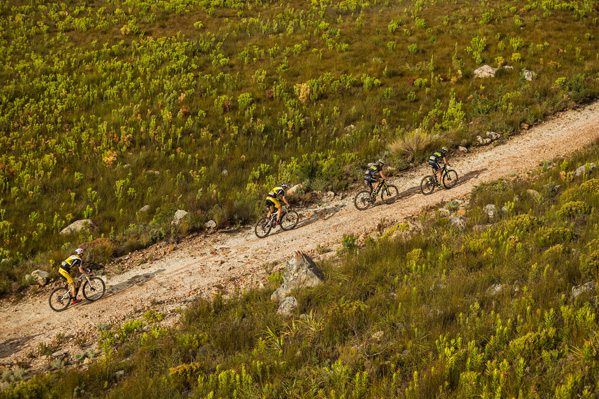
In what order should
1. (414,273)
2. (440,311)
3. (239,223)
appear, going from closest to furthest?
1. (440,311)
2. (414,273)
3. (239,223)

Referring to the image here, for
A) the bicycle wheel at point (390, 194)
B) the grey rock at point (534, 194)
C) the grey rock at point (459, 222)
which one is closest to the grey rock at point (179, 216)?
the bicycle wheel at point (390, 194)

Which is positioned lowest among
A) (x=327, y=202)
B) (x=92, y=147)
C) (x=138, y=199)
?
(x=327, y=202)

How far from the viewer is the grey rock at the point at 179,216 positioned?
42.5 ft

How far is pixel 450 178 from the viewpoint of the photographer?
14.8 m

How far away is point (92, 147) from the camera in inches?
639

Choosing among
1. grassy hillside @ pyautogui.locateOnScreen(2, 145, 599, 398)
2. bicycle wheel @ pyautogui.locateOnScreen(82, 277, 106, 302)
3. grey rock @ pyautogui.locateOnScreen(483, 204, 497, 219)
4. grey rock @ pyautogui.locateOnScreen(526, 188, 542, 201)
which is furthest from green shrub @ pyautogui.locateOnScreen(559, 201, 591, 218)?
bicycle wheel @ pyautogui.locateOnScreen(82, 277, 106, 302)

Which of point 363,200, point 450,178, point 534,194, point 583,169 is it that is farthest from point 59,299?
point 583,169

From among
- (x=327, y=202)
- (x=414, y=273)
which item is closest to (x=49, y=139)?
(x=327, y=202)

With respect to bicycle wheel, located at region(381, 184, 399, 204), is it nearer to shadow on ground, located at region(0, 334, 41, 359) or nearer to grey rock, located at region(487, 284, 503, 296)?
grey rock, located at region(487, 284, 503, 296)

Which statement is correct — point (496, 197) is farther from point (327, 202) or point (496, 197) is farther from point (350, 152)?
point (350, 152)

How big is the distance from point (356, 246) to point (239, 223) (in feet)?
15.7

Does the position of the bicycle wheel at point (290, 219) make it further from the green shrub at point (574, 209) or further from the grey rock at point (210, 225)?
the green shrub at point (574, 209)

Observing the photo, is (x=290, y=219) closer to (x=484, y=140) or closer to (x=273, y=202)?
(x=273, y=202)

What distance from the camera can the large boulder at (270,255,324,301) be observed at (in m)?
8.23
